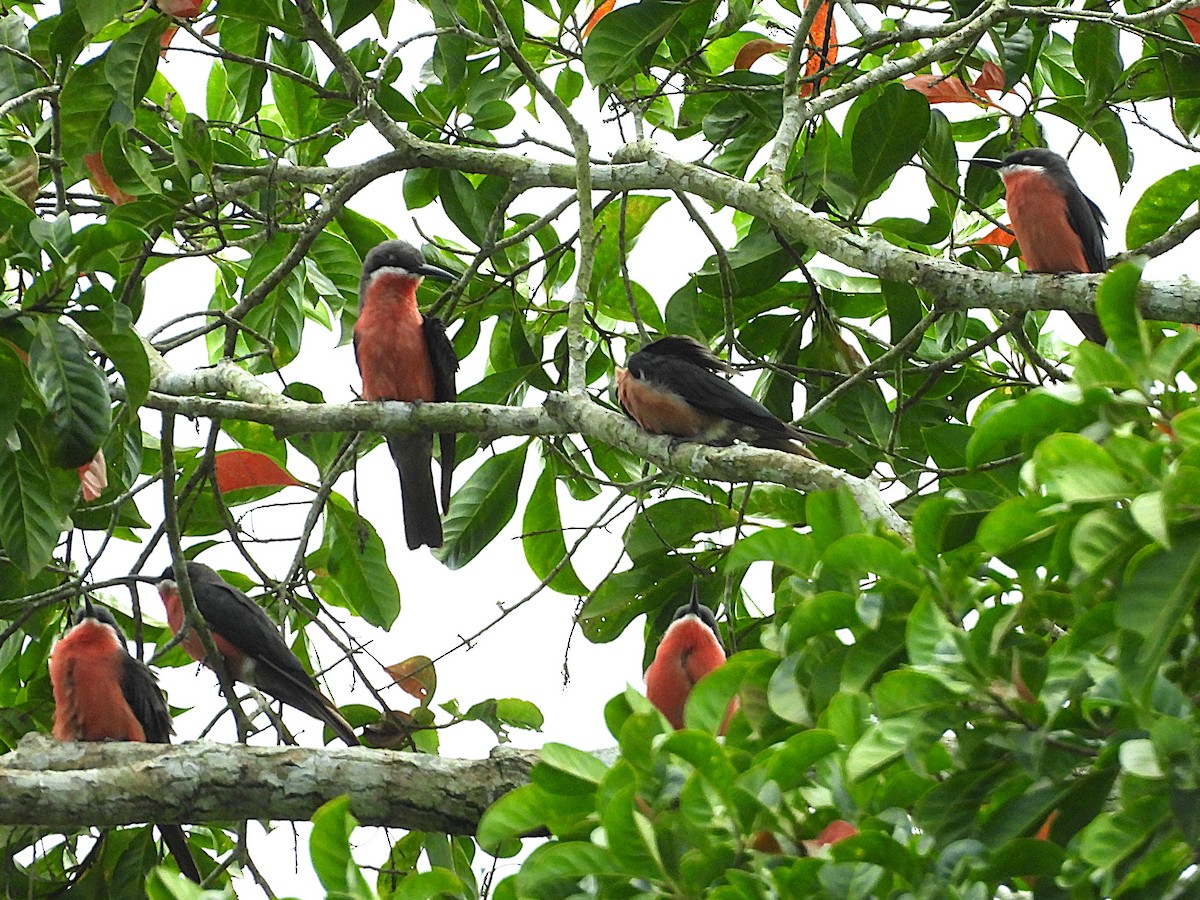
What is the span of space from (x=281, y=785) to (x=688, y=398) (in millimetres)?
2316

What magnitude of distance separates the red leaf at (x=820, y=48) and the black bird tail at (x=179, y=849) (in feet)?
10.4

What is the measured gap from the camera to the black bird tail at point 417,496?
578cm

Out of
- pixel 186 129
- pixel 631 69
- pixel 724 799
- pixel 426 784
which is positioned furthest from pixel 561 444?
pixel 724 799

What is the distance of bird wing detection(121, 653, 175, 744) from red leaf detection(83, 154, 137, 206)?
1719 millimetres

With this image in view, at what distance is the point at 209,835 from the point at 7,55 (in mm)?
2723

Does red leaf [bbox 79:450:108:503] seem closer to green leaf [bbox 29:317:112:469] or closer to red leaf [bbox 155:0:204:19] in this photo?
green leaf [bbox 29:317:112:469]

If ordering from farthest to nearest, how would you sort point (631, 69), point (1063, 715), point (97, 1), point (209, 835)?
point (209, 835) → point (631, 69) → point (97, 1) → point (1063, 715)

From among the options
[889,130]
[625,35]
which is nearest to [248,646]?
[625,35]

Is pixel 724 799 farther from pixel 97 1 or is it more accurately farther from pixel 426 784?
pixel 97 1

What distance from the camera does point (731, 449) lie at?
3484 millimetres

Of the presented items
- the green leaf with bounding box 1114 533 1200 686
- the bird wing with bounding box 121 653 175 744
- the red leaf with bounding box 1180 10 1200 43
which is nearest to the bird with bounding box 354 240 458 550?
the bird wing with bounding box 121 653 175 744

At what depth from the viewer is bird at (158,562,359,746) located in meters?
4.85

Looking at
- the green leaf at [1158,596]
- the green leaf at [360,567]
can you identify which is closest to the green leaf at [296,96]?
the green leaf at [360,567]

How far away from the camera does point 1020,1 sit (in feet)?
14.6
